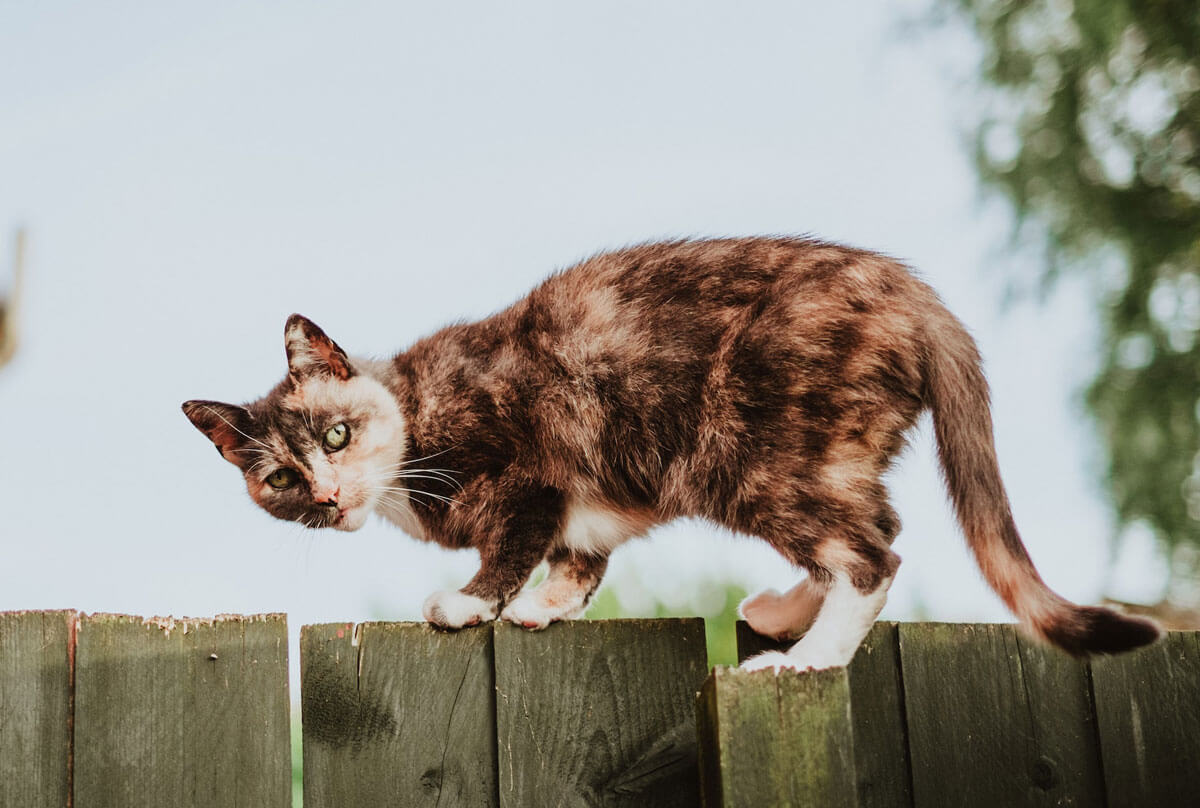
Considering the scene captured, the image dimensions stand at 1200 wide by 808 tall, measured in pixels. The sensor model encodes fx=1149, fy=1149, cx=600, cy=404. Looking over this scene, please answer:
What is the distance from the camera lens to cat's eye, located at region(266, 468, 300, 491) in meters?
2.96

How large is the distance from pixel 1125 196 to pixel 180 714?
420 centimetres

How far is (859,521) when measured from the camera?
8.04ft

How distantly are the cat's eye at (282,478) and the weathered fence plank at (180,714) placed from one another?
0.91 meters

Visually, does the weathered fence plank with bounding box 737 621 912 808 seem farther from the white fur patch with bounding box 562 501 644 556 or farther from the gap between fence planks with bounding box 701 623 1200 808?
the white fur patch with bounding box 562 501 644 556

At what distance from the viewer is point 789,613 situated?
8.22 feet

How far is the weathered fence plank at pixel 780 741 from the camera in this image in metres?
1.69

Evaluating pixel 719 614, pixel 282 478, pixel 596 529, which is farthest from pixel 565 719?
pixel 719 614

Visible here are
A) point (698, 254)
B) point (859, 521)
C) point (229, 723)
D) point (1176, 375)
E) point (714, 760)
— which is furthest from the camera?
point (1176, 375)

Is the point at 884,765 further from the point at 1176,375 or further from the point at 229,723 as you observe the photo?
the point at 1176,375

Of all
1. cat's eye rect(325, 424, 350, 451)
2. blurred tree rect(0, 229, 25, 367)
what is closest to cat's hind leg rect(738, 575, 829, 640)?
cat's eye rect(325, 424, 350, 451)

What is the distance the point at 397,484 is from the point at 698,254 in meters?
0.96

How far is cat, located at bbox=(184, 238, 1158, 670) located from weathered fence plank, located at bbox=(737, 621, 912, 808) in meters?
0.07

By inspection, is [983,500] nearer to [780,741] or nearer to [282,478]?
[780,741]

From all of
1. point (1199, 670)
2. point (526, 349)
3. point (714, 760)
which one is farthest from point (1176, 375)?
point (714, 760)
